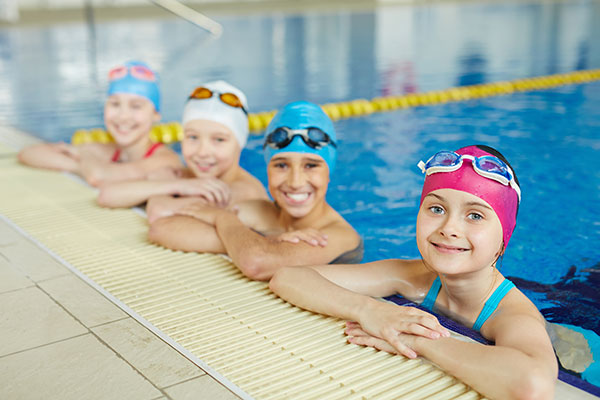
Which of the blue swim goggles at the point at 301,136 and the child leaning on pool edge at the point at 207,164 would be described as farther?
the child leaning on pool edge at the point at 207,164

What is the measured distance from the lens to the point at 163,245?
3.54m

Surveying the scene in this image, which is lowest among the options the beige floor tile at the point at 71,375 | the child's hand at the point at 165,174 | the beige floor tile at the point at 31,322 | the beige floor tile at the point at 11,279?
the beige floor tile at the point at 71,375

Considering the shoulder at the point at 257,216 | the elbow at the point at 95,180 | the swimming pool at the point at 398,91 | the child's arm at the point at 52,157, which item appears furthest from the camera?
the child's arm at the point at 52,157

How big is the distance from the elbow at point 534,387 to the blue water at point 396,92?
4.20 ft

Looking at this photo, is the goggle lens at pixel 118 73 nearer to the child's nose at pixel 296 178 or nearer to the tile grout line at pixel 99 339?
the child's nose at pixel 296 178

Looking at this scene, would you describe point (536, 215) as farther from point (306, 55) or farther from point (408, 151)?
point (306, 55)

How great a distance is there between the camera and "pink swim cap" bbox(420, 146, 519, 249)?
2.32 meters

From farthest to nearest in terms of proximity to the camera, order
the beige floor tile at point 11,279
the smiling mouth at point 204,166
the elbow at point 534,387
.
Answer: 1. the smiling mouth at point 204,166
2. the beige floor tile at point 11,279
3. the elbow at point 534,387

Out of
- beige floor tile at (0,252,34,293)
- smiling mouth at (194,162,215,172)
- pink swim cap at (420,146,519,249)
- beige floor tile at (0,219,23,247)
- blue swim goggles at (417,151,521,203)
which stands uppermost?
blue swim goggles at (417,151,521,203)

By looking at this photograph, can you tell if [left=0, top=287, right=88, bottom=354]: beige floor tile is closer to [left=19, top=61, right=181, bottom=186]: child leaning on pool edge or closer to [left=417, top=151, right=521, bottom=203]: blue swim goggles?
[left=417, top=151, right=521, bottom=203]: blue swim goggles

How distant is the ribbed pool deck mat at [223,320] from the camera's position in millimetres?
2162

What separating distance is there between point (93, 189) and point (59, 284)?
1756 mm

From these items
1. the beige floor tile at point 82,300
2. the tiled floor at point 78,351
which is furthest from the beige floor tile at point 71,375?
the beige floor tile at point 82,300

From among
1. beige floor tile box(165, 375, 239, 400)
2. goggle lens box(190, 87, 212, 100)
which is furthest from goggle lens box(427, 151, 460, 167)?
goggle lens box(190, 87, 212, 100)
